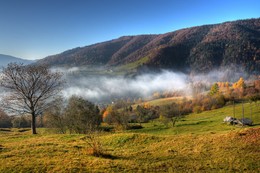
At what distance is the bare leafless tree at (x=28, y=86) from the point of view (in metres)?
32.8

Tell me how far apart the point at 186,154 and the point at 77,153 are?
717 cm

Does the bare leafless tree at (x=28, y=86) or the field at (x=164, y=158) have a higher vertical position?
the bare leafless tree at (x=28, y=86)

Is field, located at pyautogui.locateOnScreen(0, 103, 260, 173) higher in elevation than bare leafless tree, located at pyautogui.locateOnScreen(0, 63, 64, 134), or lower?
lower

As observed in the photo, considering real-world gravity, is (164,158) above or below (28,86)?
below

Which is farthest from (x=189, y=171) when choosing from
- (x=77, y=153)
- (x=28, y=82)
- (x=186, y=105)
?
(x=186, y=105)

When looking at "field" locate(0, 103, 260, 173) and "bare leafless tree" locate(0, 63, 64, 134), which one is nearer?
"field" locate(0, 103, 260, 173)

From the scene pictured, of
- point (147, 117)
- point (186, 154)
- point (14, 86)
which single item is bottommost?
point (147, 117)

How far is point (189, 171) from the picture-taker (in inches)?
425

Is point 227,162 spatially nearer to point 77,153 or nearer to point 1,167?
point 77,153

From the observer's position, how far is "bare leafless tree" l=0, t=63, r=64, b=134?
1291 inches

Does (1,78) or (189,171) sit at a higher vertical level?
(1,78)

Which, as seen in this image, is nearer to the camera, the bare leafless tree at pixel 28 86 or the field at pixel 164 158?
the field at pixel 164 158

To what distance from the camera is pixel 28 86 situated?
34.2 m

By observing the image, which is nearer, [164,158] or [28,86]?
[164,158]
